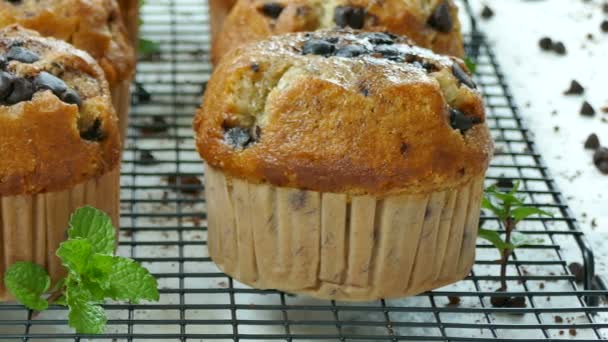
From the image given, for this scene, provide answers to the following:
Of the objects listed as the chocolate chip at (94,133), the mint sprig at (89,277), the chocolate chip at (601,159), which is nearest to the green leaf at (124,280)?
the mint sprig at (89,277)

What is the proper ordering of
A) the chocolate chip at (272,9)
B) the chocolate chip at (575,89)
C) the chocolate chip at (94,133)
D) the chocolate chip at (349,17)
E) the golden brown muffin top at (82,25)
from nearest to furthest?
1. the chocolate chip at (94,133)
2. the golden brown muffin top at (82,25)
3. the chocolate chip at (349,17)
4. the chocolate chip at (272,9)
5. the chocolate chip at (575,89)

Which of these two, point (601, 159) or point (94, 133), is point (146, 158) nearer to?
point (94, 133)

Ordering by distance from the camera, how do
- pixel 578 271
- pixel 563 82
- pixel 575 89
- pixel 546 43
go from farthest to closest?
pixel 546 43
pixel 563 82
pixel 575 89
pixel 578 271

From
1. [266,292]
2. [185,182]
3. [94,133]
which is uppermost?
[94,133]

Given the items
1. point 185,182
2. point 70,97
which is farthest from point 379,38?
point 185,182

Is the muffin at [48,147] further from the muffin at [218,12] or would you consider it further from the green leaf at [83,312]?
the muffin at [218,12]

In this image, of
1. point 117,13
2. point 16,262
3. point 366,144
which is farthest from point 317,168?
point 117,13

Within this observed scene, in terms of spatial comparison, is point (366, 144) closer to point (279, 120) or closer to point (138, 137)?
point (279, 120)
